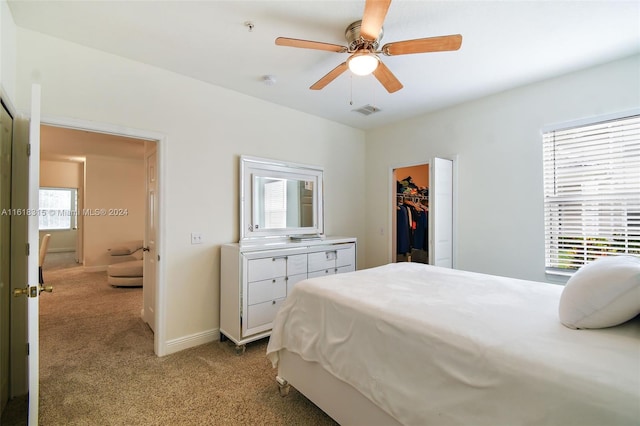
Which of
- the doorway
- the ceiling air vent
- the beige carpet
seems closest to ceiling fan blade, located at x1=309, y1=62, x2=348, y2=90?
the ceiling air vent

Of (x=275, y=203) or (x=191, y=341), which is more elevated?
(x=275, y=203)

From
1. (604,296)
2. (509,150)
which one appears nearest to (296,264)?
(604,296)

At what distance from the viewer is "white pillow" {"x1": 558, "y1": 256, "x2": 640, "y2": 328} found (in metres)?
1.10

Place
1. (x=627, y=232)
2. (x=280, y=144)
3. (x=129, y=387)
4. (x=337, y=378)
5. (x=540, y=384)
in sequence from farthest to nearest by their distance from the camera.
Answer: (x=280, y=144), (x=627, y=232), (x=129, y=387), (x=337, y=378), (x=540, y=384)

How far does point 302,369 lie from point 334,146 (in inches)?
127

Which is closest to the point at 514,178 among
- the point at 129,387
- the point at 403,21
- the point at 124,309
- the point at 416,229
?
the point at 416,229

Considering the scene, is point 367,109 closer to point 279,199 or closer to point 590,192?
point 279,199

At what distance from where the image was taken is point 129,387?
226 centimetres

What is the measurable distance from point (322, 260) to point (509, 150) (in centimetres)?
248

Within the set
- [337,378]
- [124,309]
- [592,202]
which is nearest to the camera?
[337,378]

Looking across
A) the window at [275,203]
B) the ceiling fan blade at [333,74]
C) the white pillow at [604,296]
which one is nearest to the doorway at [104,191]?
the window at [275,203]

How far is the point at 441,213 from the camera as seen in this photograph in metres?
3.50

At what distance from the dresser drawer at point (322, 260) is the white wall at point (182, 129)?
0.95 meters

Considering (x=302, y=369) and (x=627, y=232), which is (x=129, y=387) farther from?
(x=627, y=232)
